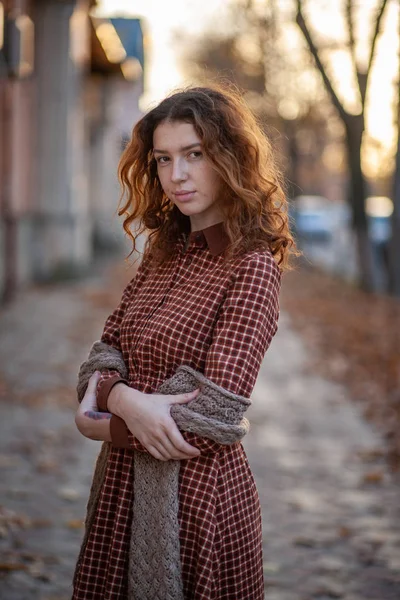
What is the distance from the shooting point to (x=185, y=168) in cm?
273

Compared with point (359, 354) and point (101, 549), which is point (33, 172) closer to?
point (359, 354)

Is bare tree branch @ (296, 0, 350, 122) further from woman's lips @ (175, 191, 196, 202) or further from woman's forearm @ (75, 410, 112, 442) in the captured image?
woman's forearm @ (75, 410, 112, 442)

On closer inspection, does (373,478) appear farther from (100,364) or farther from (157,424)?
(157,424)

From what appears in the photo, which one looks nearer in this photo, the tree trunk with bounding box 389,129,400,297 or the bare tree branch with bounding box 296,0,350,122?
the bare tree branch with bounding box 296,0,350,122

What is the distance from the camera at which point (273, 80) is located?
33281mm

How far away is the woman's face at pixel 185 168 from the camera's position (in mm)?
2725

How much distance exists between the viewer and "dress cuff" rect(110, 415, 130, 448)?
2639 mm

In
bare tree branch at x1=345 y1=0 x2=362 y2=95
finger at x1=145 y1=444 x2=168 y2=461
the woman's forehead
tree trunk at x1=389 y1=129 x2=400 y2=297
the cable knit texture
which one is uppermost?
bare tree branch at x1=345 y1=0 x2=362 y2=95

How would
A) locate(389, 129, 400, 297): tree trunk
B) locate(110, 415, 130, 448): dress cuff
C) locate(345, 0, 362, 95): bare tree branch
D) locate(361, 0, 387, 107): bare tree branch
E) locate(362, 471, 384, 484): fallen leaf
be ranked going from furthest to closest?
locate(345, 0, 362, 95): bare tree branch → locate(389, 129, 400, 297): tree trunk → locate(361, 0, 387, 107): bare tree branch → locate(362, 471, 384, 484): fallen leaf → locate(110, 415, 130, 448): dress cuff

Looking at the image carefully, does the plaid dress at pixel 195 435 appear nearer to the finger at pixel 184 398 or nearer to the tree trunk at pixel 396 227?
the finger at pixel 184 398

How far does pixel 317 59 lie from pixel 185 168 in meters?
15.4

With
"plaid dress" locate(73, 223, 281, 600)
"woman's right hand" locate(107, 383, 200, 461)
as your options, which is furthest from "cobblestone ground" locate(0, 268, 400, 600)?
"woman's right hand" locate(107, 383, 200, 461)

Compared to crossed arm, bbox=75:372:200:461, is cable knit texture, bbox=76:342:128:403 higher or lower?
higher

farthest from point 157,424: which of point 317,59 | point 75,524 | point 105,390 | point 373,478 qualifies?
point 317,59
